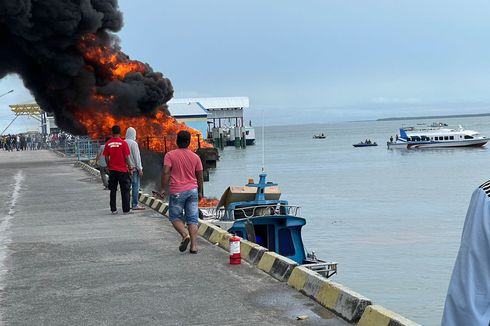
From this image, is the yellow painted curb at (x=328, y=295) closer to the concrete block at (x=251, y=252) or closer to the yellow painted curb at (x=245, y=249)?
the concrete block at (x=251, y=252)

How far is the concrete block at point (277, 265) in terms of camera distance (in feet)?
27.7

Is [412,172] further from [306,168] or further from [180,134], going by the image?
[180,134]

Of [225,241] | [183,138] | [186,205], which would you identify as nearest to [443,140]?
[225,241]

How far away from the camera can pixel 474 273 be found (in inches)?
85.3

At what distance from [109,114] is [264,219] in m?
28.0

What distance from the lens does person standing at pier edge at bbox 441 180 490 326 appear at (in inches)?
84.4

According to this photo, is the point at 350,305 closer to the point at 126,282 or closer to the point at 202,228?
the point at 126,282

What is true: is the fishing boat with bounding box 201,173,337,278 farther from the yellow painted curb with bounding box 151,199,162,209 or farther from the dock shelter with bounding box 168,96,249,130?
the dock shelter with bounding box 168,96,249,130

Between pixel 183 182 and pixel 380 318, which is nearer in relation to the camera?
pixel 380 318

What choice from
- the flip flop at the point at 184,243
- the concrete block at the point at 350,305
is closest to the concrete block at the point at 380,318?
the concrete block at the point at 350,305

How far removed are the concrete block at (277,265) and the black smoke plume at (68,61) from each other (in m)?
30.7

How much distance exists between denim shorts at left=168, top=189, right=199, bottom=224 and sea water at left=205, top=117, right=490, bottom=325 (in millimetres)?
6243

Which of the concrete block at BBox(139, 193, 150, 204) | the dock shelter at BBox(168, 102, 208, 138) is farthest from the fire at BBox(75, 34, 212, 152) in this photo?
the dock shelter at BBox(168, 102, 208, 138)

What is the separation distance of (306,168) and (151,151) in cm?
2604
